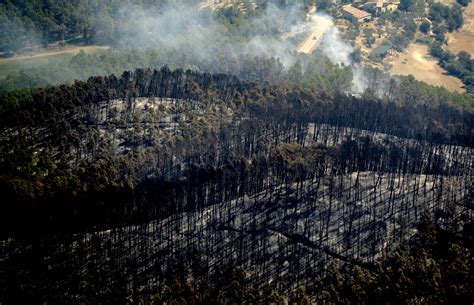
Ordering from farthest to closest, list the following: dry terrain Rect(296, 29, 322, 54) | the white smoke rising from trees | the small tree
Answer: the small tree < dry terrain Rect(296, 29, 322, 54) < the white smoke rising from trees

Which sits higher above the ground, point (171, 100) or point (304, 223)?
point (171, 100)

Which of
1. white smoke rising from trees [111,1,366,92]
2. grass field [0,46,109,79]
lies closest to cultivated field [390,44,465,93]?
white smoke rising from trees [111,1,366,92]

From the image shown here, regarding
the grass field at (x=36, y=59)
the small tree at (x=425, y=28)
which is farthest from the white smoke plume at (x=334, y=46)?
the grass field at (x=36, y=59)

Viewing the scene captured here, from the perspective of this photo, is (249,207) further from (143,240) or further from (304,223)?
(143,240)

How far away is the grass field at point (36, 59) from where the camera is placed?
16425 cm

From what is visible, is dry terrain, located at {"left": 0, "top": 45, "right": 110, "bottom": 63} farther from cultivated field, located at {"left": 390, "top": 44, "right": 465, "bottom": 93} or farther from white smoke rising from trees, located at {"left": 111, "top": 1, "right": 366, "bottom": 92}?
cultivated field, located at {"left": 390, "top": 44, "right": 465, "bottom": 93}

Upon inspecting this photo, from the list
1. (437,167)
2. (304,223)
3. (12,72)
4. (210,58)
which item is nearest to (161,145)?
(304,223)

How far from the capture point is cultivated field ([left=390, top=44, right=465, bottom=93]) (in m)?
165

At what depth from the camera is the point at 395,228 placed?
7856 cm

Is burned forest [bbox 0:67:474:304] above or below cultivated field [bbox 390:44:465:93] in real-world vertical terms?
below

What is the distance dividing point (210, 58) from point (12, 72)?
5693 cm

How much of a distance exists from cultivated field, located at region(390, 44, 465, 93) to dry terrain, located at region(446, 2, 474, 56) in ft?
31.1

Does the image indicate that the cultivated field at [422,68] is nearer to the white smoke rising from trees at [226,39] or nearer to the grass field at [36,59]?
the white smoke rising from trees at [226,39]

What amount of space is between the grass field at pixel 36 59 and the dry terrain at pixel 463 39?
113845 mm
